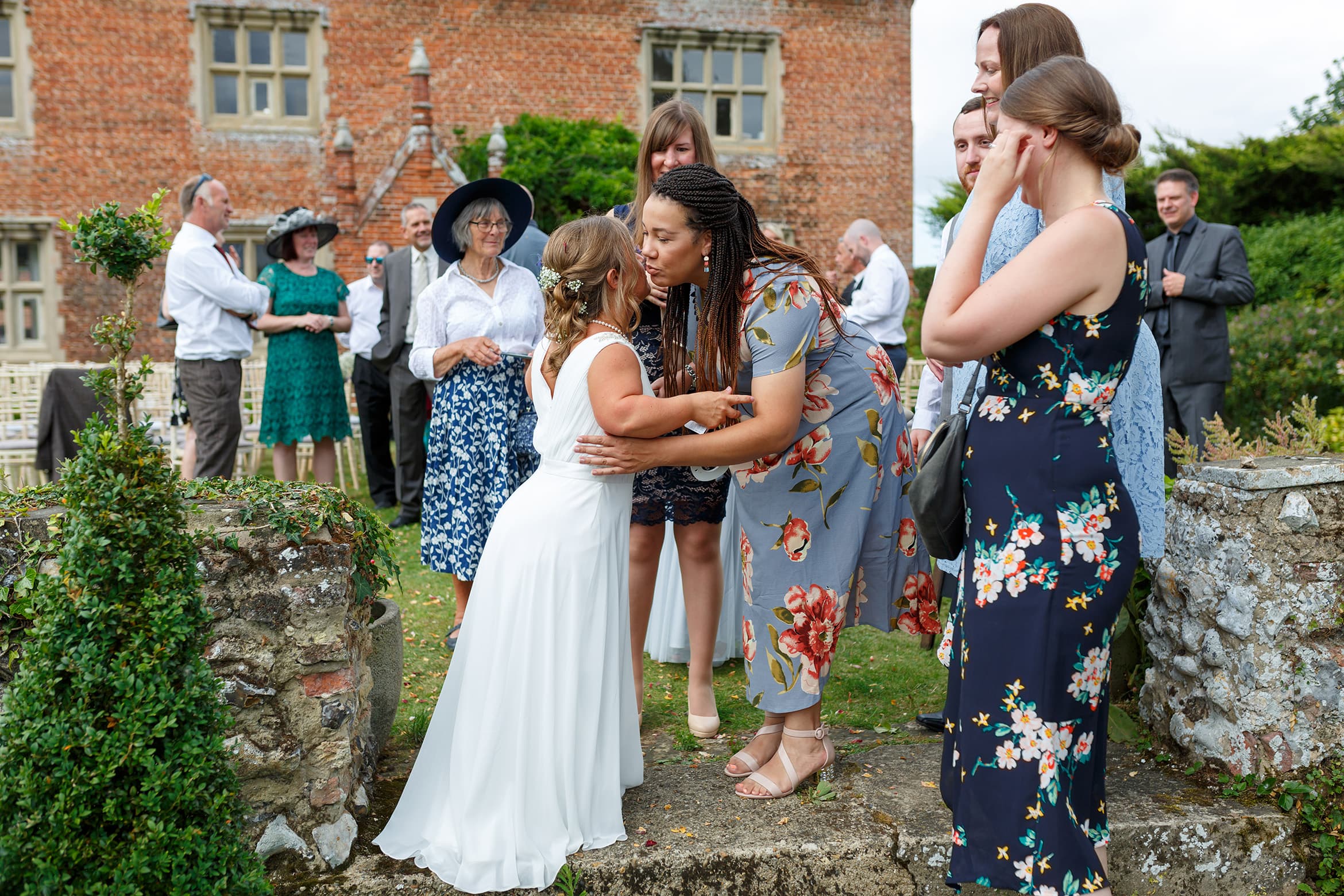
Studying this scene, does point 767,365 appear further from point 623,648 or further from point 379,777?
point 379,777

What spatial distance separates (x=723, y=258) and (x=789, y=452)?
59 centimetres

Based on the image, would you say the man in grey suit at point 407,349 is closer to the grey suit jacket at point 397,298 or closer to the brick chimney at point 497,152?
the grey suit jacket at point 397,298

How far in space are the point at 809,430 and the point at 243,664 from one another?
5.45 ft

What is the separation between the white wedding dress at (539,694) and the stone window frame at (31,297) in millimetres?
14599

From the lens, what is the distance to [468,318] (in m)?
5.02

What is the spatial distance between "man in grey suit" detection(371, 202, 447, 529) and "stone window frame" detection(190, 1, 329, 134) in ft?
26.8

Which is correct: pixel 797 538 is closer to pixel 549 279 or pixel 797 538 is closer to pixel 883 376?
pixel 883 376

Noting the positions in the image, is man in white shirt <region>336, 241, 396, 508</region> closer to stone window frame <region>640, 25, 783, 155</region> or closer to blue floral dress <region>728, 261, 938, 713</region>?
blue floral dress <region>728, 261, 938, 713</region>

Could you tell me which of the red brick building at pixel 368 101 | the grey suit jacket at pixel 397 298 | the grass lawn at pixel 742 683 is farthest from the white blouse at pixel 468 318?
the red brick building at pixel 368 101

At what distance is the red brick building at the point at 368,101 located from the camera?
14.2 meters

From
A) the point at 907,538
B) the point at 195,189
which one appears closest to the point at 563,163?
the point at 195,189

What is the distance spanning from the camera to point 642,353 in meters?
3.63

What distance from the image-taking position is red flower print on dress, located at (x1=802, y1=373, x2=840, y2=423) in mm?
2998

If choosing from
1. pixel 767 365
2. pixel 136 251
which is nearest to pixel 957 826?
pixel 767 365
